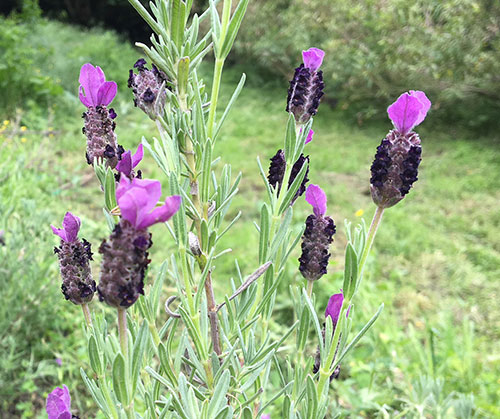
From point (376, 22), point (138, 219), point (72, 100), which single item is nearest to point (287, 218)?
point (138, 219)

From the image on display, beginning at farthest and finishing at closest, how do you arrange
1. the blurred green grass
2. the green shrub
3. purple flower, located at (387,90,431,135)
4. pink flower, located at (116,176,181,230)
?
the green shrub < the blurred green grass < purple flower, located at (387,90,431,135) < pink flower, located at (116,176,181,230)

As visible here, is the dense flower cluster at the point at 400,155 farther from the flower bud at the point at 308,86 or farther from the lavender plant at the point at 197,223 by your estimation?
the flower bud at the point at 308,86

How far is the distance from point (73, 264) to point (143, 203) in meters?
0.28

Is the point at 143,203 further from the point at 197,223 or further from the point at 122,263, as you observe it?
the point at 197,223

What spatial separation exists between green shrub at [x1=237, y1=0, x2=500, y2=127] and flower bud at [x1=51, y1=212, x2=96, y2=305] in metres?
4.04

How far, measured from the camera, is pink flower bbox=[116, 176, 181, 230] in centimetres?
43

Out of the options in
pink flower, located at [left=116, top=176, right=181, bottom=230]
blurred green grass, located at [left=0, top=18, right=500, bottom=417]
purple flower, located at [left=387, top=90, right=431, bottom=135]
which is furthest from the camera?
blurred green grass, located at [left=0, top=18, right=500, bottom=417]

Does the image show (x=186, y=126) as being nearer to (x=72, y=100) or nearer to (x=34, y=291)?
(x=34, y=291)

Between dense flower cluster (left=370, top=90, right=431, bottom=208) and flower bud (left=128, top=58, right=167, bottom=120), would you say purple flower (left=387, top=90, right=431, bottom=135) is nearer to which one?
dense flower cluster (left=370, top=90, right=431, bottom=208)

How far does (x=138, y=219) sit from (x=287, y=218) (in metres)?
0.34

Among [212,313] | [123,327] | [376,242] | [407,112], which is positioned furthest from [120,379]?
Result: [376,242]

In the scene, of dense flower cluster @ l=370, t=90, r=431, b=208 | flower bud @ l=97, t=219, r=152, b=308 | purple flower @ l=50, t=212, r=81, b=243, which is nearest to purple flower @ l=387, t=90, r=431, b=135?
dense flower cluster @ l=370, t=90, r=431, b=208

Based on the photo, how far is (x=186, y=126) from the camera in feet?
2.11

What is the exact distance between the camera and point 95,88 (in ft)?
2.11
